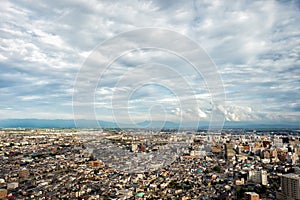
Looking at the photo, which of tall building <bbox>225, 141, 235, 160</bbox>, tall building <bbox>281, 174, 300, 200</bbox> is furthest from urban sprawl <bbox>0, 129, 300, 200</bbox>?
tall building <bbox>225, 141, 235, 160</bbox>

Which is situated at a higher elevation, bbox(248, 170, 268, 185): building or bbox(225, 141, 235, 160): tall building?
bbox(225, 141, 235, 160): tall building

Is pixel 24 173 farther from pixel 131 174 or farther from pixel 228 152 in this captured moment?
pixel 228 152

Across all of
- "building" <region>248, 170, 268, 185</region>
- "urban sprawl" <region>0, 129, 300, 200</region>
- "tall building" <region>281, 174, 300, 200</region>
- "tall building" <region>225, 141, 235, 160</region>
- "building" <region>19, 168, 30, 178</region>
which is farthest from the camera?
"tall building" <region>225, 141, 235, 160</region>

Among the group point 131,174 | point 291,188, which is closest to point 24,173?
point 131,174

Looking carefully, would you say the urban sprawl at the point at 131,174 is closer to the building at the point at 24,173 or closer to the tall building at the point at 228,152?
the building at the point at 24,173

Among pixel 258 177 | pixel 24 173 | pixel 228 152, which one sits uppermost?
pixel 228 152

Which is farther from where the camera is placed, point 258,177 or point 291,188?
point 258,177

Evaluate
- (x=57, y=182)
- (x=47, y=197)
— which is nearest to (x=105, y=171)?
(x=57, y=182)

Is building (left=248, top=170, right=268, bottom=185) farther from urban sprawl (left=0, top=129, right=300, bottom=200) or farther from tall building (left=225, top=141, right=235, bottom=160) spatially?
tall building (left=225, top=141, right=235, bottom=160)
